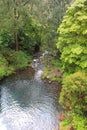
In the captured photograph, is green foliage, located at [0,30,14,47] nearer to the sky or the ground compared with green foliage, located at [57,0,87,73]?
nearer to the ground

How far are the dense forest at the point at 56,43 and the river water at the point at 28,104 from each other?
5.30 ft

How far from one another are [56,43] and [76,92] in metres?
16.3

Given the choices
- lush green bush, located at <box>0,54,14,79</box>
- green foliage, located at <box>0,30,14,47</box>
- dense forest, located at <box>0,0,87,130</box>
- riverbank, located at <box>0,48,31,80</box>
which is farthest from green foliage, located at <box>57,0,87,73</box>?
green foliage, located at <box>0,30,14,47</box>

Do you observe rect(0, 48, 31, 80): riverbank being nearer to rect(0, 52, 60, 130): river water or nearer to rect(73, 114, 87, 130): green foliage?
rect(0, 52, 60, 130): river water

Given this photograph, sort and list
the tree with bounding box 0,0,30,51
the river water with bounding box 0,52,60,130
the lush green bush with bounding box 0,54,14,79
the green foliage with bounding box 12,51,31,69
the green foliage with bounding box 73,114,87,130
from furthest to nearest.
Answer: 1. the green foliage with bounding box 12,51,31,69
2. the tree with bounding box 0,0,30,51
3. the lush green bush with bounding box 0,54,14,79
4. the river water with bounding box 0,52,60,130
5. the green foliage with bounding box 73,114,87,130

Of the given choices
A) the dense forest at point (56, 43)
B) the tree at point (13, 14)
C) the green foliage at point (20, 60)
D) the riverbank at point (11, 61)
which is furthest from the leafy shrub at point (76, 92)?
the tree at point (13, 14)

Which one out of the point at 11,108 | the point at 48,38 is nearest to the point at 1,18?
the point at 48,38

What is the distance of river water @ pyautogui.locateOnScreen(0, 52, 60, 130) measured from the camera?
25234mm

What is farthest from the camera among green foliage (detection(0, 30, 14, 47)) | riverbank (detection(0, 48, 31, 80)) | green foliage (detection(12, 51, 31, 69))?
green foliage (detection(0, 30, 14, 47))

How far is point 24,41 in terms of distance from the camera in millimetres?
47062

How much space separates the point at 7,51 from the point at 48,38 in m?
8.20

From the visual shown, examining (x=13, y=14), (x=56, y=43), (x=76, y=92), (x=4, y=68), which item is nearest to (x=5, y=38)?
(x=13, y=14)

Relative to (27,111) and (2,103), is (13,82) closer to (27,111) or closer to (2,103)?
(2,103)

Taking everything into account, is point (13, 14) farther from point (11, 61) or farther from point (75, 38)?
point (75, 38)
